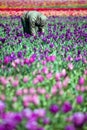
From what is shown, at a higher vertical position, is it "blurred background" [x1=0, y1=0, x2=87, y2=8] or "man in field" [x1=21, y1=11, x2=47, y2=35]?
"man in field" [x1=21, y1=11, x2=47, y2=35]

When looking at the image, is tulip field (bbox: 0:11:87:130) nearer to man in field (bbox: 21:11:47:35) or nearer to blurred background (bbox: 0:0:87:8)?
man in field (bbox: 21:11:47:35)

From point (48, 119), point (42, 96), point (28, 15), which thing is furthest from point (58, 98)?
point (28, 15)

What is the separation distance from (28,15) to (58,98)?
21.9ft

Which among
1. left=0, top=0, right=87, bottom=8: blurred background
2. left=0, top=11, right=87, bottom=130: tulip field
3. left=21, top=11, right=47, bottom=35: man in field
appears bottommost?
left=0, top=0, right=87, bottom=8: blurred background

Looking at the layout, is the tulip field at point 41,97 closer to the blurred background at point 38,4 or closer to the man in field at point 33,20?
the man in field at point 33,20

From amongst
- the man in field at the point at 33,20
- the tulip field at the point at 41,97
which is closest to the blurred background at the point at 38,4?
the man in field at the point at 33,20

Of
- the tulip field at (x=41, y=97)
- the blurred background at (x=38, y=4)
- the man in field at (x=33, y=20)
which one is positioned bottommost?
the blurred background at (x=38, y=4)

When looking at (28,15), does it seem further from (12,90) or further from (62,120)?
(62,120)

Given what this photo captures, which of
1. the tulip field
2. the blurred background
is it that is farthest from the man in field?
the blurred background

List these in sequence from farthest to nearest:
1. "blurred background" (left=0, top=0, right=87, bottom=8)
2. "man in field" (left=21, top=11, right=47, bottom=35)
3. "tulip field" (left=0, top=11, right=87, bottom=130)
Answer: "blurred background" (left=0, top=0, right=87, bottom=8)
"man in field" (left=21, top=11, right=47, bottom=35)
"tulip field" (left=0, top=11, right=87, bottom=130)

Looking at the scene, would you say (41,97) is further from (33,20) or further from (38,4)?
(38,4)

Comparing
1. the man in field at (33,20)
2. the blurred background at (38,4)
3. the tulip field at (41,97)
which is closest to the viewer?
the tulip field at (41,97)

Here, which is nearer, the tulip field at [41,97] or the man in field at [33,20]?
the tulip field at [41,97]

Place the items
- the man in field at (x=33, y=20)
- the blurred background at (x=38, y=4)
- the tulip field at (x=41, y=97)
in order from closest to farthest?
the tulip field at (x=41, y=97) → the man in field at (x=33, y=20) → the blurred background at (x=38, y=4)
